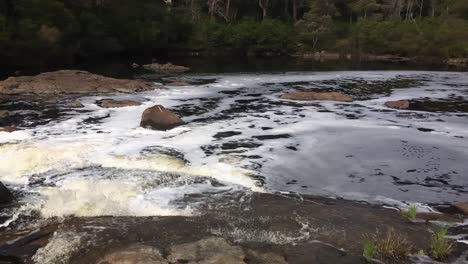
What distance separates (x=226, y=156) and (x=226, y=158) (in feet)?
0.73

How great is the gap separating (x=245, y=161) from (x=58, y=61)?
32.7 meters

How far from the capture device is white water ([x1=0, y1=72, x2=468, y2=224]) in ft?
32.6

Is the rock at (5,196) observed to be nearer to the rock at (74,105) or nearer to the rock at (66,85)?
the rock at (74,105)

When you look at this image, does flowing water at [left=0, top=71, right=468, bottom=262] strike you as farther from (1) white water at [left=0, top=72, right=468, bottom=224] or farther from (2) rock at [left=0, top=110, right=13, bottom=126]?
(2) rock at [left=0, top=110, right=13, bottom=126]

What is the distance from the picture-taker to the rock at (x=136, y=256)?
6.45 m

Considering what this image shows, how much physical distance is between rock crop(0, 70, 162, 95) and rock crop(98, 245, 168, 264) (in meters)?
18.5

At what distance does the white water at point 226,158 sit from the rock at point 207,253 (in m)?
1.81

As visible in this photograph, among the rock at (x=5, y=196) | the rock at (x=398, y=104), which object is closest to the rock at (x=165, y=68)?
the rock at (x=398, y=104)

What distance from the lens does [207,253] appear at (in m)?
6.74

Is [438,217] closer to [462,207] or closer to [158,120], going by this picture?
[462,207]

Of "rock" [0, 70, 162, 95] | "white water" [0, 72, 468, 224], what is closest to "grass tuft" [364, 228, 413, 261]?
"white water" [0, 72, 468, 224]

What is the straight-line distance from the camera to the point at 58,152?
12562 millimetres

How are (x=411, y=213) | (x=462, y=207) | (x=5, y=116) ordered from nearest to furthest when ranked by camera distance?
(x=411, y=213) → (x=462, y=207) → (x=5, y=116)

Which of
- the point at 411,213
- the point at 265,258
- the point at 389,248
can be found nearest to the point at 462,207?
the point at 411,213
